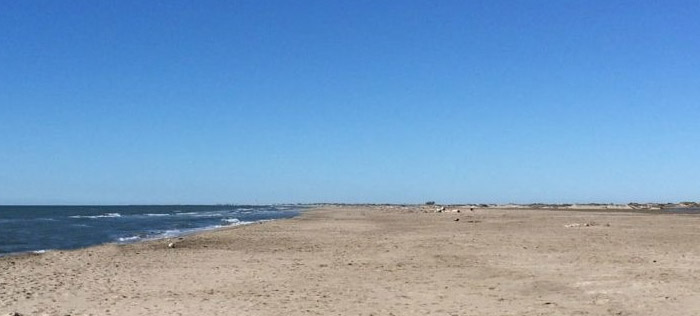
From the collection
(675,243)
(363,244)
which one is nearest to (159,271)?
(363,244)

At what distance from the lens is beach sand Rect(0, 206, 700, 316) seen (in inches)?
494

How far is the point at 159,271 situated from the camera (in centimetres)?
1891

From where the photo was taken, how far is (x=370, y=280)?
52.8 ft

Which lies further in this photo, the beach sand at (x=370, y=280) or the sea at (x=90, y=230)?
the sea at (x=90, y=230)

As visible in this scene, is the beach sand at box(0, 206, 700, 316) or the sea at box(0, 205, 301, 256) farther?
the sea at box(0, 205, 301, 256)

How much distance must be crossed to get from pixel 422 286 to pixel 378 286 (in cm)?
110

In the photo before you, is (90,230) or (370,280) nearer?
(370,280)

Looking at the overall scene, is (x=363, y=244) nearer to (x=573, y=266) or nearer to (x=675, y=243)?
(x=573, y=266)

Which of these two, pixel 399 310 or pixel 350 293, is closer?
pixel 399 310

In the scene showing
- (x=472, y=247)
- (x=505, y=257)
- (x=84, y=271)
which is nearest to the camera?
(x=84, y=271)

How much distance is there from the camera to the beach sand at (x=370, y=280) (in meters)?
12.6

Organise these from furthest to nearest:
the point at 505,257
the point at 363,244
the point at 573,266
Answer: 1. the point at 363,244
2. the point at 505,257
3. the point at 573,266

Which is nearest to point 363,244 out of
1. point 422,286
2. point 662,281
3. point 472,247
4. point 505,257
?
point 472,247

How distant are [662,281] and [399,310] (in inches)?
281
